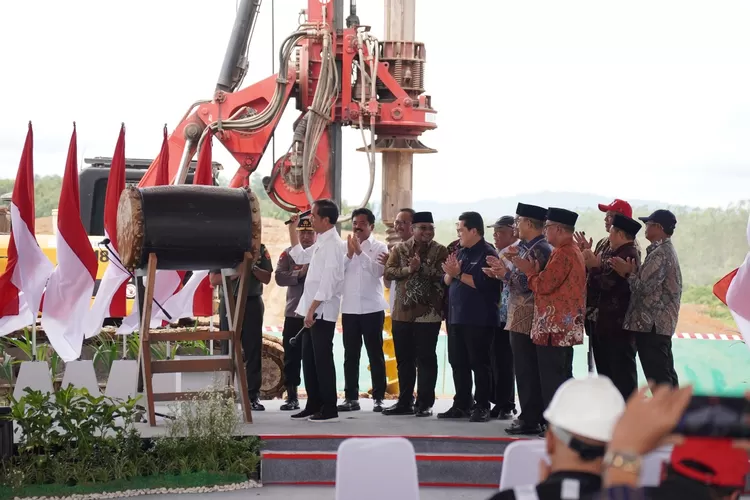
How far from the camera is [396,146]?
35.6 ft

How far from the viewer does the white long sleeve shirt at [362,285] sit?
753 centimetres

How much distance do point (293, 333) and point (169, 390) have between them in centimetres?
121

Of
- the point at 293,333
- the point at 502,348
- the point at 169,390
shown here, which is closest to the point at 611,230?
the point at 502,348

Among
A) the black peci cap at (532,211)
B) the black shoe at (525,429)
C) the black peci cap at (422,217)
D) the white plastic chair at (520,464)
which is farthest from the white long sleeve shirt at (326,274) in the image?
the white plastic chair at (520,464)

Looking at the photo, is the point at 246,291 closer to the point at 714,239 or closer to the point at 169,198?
the point at 169,198

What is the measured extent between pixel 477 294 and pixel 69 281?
3086 millimetres

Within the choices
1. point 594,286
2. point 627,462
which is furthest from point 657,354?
point 627,462

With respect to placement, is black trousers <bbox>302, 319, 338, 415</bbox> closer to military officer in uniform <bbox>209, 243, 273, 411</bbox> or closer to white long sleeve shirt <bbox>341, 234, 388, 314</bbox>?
white long sleeve shirt <bbox>341, 234, 388, 314</bbox>

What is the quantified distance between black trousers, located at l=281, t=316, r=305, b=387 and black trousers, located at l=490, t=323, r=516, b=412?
5.14 ft

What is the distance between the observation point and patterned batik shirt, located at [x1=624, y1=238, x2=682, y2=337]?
6434 millimetres

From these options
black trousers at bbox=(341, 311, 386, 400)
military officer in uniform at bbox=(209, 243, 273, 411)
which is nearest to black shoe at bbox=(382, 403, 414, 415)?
black trousers at bbox=(341, 311, 386, 400)

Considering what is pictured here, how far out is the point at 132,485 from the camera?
611 cm

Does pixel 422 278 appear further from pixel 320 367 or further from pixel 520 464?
pixel 520 464

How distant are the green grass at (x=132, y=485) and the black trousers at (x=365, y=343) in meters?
1.63
